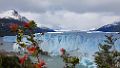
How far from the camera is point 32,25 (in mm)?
8086

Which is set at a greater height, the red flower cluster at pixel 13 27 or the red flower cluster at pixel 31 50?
the red flower cluster at pixel 13 27

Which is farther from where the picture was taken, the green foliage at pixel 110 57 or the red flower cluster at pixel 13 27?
the green foliage at pixel 110 57

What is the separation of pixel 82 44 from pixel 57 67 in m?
27.3

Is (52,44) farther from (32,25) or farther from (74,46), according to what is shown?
(32,25)

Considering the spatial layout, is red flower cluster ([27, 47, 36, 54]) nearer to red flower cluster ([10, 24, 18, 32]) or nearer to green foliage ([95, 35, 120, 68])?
red flower cluster ([10, 24, 18, 32])

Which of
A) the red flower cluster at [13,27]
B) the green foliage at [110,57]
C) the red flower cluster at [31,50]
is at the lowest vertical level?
the green foliage at [110,57]

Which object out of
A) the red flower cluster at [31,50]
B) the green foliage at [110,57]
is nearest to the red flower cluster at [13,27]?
the red flower cluster at [31,50]

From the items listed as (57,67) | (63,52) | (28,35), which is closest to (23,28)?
(28,35)

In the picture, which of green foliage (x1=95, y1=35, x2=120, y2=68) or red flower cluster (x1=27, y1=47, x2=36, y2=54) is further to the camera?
green foliage (x1=95, y1=35, x2=120, y2=68)

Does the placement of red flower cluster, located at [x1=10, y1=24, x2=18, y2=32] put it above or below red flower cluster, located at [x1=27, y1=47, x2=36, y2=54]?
above

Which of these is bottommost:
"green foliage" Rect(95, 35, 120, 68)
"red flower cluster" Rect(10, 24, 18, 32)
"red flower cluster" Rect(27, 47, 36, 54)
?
"green foliage" Rect(95, 35, 120, 68)

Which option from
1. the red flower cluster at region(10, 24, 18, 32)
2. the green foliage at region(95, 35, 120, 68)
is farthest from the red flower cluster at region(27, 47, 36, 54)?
the green foliage at region(95, 35, 120, 68)

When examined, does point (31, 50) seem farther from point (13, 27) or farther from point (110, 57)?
point (110, 57)

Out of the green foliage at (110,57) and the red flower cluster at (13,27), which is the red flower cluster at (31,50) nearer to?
the red flower cluster at (13,27)
